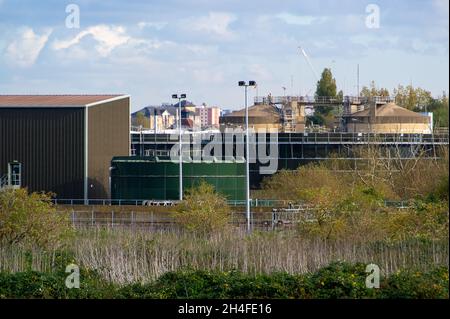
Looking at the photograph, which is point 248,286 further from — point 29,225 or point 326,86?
point 326,86

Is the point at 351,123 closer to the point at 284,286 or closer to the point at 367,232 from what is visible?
the point at 367,232

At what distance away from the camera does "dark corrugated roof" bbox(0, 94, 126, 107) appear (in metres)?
58.5

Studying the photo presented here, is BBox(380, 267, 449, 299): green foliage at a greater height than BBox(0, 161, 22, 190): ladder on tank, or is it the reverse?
BBox(0, 161, 22, 190): ladder on tank

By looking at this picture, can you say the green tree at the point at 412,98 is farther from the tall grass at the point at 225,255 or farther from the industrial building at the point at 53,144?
the tall grass at the point at 225,255

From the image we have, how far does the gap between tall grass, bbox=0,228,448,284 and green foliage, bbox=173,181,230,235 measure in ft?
23.6

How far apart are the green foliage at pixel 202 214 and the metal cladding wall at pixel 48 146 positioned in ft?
61.2

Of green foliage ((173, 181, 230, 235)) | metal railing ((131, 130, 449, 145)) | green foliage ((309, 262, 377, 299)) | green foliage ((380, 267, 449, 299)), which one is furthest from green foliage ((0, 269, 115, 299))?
metal railing ((131, 130, 449, 145))

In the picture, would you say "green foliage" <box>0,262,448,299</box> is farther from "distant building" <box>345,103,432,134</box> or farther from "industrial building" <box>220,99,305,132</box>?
"industrial building" <box>220,99,305,132</box>

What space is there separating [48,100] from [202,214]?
86.8 feet

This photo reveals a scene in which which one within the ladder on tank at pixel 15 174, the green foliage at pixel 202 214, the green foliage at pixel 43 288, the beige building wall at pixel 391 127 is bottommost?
the green foliage at pixel 43 288

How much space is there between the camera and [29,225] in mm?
28797

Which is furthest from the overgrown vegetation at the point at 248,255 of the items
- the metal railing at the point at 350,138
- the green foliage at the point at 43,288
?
the metal railing at the point at 350,138

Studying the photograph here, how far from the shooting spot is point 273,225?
38.5 metres

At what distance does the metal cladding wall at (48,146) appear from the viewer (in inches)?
2258
